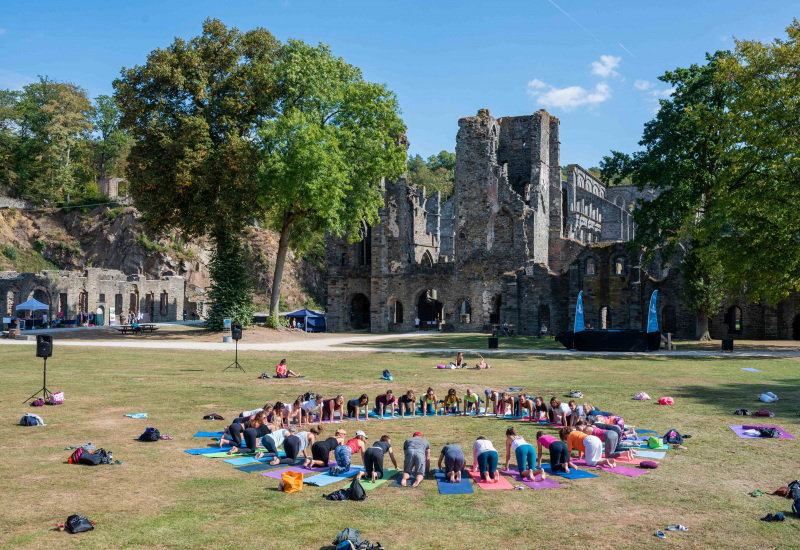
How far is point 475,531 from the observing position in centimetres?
830

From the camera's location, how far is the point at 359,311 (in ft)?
197

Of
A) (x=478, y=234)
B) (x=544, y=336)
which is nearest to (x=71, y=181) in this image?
(x=478, y=234)

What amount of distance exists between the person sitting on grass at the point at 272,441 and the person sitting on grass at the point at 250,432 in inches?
7.7

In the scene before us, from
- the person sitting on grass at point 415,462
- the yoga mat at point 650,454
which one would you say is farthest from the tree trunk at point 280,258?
the person sitting on grass at point 415,462

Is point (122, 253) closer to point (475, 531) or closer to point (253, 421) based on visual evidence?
point (253, 421)

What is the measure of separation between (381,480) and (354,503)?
126cm

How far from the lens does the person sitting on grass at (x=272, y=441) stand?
11.9 metres

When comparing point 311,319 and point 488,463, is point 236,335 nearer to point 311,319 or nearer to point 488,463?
point 488,463

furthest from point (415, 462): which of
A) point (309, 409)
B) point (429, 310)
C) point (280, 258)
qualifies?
point (429, 310)

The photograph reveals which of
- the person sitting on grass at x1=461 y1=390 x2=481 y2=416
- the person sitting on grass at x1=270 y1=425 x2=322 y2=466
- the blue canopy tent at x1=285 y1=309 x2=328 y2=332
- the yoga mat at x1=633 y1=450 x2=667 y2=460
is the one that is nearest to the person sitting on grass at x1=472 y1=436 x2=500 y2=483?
the person sitting on grass at x1=270 y1=425 x2=322 y2=466

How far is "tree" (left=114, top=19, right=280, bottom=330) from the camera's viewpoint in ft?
124

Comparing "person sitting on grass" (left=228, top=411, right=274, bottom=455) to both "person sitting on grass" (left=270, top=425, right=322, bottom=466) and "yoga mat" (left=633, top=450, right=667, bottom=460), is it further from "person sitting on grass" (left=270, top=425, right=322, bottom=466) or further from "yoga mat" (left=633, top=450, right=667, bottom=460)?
"yoga mat" (left=633, top=450, right=667, bottom=460)

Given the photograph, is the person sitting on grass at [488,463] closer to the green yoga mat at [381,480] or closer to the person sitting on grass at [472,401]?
the green yoga mat at [381,480]

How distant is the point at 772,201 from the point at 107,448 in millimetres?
30773
